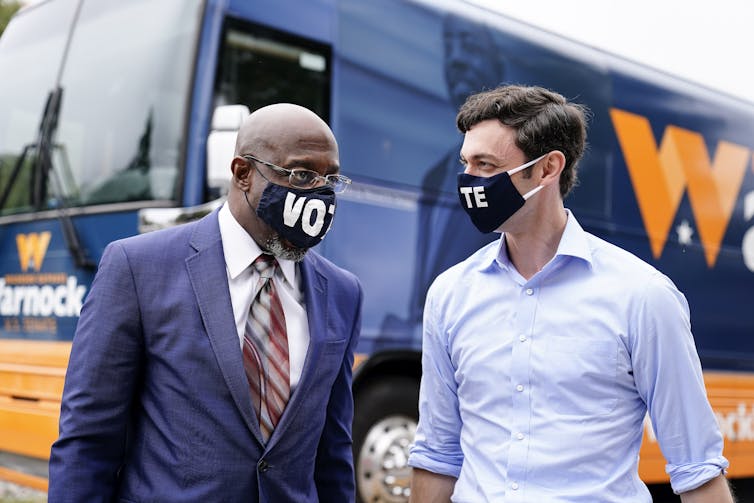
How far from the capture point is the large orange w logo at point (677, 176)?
22.2 feet

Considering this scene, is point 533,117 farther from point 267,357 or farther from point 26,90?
point 26,90

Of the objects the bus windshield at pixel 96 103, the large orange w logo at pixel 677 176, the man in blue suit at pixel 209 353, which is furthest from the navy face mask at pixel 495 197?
the large orange w logo at pixel 677 176

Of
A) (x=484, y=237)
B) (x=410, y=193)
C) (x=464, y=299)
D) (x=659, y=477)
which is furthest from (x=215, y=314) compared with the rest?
A: (x=659, y=477)

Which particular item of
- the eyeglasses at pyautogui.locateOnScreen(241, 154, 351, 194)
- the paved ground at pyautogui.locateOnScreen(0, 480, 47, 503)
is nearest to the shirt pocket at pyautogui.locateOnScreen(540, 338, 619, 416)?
the eyeglasses at pyautogui.locateOnScreen(241, 154, 351, 194)

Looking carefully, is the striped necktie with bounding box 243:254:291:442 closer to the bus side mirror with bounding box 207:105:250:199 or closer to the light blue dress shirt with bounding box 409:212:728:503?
the light blue dress shirt with bounding box 409:212:728:503

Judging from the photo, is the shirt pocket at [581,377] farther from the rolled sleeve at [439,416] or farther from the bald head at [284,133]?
the bald head at [284,133]

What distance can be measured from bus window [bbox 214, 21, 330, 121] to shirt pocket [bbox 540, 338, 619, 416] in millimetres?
2984

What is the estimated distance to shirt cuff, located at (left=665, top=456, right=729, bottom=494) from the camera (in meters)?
2.22

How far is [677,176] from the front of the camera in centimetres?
708

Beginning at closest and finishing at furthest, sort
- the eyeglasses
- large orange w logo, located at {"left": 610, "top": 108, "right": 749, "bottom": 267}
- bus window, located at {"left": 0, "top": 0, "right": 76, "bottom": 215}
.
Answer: the eyeglasses < bus window, located at {"left": 0, "top": 0, "right": 76, "bottom": 215} < large orange w logo, located at {"left": 610, "top": 108, "right": 749, "bottom": 267}

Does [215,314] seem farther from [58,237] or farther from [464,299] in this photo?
[58,237]

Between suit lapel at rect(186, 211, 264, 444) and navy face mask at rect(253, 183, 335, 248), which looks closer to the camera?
suit lapel at rect(186, 211, 264, 444)

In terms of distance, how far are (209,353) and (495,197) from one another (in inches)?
36.4

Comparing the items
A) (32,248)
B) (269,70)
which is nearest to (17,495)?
(32,248)
